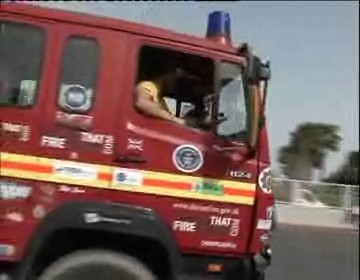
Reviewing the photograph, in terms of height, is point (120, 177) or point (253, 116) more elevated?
point (253, 116)

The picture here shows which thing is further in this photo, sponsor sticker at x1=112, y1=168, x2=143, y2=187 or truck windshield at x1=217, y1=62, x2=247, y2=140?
truck windshield at x1=217, y1=62, x2=247, y2=140

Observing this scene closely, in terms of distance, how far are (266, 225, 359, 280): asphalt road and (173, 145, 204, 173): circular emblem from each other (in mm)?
1504

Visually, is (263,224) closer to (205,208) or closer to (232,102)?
(205,208)

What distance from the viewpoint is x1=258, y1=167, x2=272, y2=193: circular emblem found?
541 cm

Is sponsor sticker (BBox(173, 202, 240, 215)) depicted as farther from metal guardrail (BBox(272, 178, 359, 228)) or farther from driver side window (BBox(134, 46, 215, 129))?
metal guardrail (BBox(272, 178, 359, 228))

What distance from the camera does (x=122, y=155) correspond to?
514cm

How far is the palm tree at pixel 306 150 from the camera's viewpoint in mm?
7539

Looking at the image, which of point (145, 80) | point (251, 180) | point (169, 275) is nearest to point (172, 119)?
point (145, 80)

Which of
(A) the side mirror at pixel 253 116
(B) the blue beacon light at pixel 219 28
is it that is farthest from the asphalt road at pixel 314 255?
(B) the blue beacon light at pixel 219 28

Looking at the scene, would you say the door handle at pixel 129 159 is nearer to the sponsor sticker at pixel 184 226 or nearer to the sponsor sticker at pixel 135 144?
the sponsor sticker at pixel 135 144

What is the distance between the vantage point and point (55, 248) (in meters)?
5.19

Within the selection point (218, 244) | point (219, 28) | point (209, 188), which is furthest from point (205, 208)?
point (219, 28)

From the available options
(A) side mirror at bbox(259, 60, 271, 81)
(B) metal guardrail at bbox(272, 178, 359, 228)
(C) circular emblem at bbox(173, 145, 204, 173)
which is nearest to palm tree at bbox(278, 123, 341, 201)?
(B) metal guardrail at bbox(272, 178, 359, 228)

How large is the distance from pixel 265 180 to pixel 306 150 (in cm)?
446
